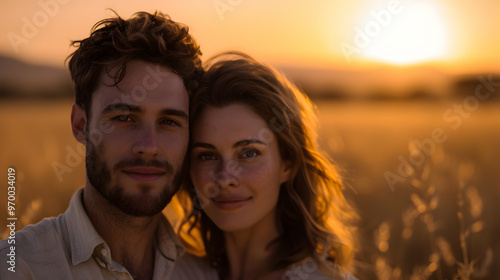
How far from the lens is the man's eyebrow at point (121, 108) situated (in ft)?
9.30

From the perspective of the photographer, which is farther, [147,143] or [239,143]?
[239,143]

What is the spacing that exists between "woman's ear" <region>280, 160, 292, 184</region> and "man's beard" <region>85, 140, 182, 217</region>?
3.03 feet

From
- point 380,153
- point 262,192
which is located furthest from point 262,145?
point 380,153

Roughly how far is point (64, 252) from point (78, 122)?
0.92 metres

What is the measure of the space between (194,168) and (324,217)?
111 cm

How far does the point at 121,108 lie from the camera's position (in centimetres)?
283

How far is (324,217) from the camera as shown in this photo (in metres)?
3.61

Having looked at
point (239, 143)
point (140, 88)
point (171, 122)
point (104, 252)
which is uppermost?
point (140, 88)

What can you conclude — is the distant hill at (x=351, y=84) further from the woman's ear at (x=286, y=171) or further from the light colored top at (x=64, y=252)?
the light colored top at (x=64, y=252)

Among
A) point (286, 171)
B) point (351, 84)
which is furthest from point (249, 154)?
point (351, 84)

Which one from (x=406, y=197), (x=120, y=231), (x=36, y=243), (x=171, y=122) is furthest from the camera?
(x=406, y=197)

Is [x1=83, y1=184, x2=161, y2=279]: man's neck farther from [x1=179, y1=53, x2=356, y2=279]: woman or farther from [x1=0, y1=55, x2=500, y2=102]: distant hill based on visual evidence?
[x1=0, y1=55, x2=500, y2=102]: distant hill

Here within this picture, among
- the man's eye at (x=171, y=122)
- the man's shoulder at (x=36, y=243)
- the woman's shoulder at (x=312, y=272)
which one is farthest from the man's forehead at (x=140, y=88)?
the woman's shoulder at (x=312, y=272)

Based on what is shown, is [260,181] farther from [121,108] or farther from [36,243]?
[36,243]
